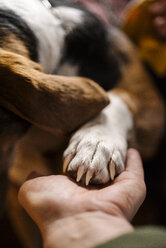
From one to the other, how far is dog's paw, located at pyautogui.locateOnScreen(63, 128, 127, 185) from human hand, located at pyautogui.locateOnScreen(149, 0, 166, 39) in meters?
0.72

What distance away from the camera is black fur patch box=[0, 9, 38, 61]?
0.75m

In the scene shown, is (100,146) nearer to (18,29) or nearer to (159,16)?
(18,29)

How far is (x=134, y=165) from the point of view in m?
0.77

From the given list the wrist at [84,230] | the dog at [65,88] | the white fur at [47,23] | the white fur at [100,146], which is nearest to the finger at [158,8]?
the dog at [65,88]

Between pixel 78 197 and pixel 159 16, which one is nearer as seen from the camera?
pixel 78 197

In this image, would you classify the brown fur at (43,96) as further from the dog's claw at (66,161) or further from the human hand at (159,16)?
the human hand at (159,16)

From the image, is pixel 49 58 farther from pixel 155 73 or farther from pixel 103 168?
pixel 155 73

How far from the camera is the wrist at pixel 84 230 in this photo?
50 centimetres

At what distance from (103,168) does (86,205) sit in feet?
0.46

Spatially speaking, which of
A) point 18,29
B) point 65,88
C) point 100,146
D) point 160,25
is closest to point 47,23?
point 18,29

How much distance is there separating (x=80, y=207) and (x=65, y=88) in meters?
0.31

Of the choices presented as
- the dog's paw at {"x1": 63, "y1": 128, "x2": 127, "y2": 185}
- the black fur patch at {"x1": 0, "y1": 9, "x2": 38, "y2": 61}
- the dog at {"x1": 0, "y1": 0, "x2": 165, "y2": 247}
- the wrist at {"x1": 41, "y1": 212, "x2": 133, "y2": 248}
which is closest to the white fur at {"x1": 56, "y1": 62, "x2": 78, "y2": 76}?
the dog at {"x1": 0, "y1": 0, "x2": 165, "y2": 247}

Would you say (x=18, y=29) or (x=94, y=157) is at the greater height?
(x=18, y=29)

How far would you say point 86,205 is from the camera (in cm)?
58
